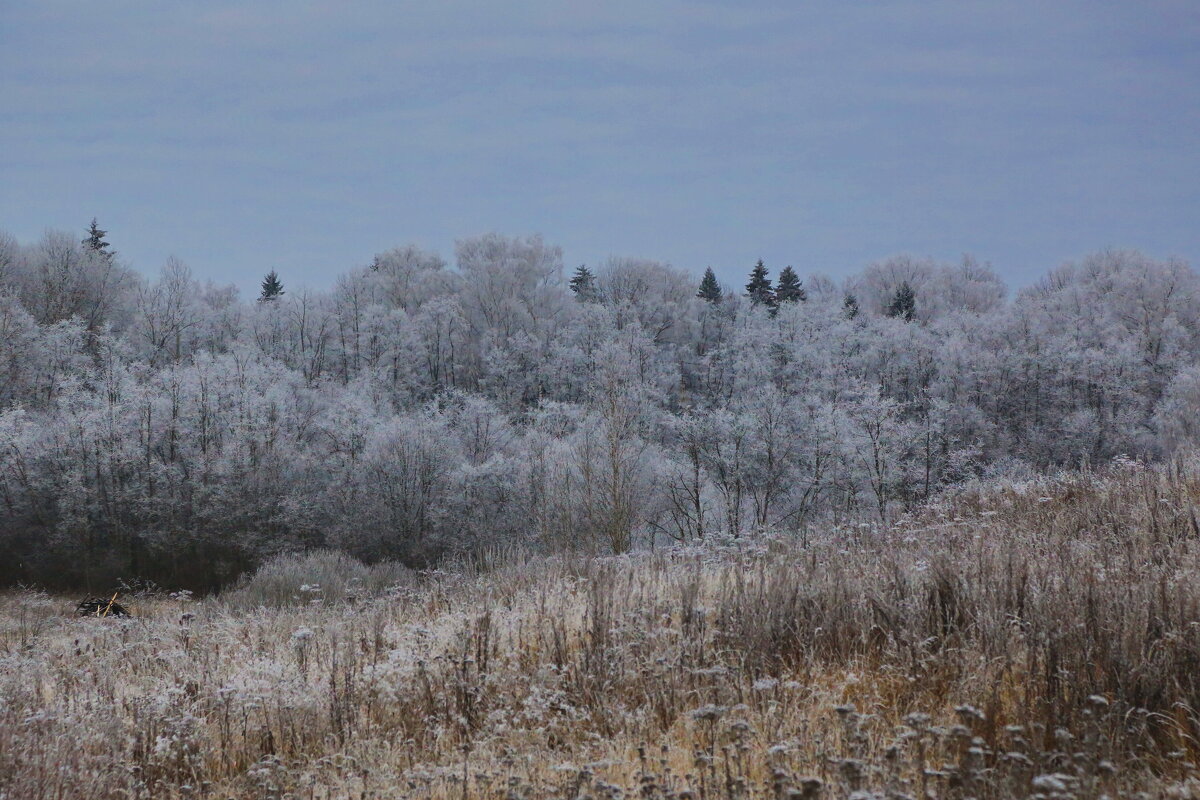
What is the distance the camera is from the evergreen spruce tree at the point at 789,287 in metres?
74.2

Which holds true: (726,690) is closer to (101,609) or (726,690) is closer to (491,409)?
(101,609)

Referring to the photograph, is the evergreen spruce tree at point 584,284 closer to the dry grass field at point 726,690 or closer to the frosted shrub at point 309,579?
the frosted shrub at point 309,579

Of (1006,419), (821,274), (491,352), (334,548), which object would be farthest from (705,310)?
(334,548)

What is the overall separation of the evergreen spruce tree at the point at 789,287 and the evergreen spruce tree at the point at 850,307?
4.20 m

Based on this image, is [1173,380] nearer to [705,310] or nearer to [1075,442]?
[1075,442]

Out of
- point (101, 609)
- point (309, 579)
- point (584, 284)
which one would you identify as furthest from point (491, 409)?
point (584, 284)

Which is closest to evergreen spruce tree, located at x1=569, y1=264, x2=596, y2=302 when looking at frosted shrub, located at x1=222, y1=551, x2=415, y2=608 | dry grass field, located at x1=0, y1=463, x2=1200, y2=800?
frosted shrub, located at x1=222, y1=551, x2=415, y2=608

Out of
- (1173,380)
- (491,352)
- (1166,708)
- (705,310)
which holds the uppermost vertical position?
(705,310)

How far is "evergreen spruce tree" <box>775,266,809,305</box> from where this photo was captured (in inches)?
2921

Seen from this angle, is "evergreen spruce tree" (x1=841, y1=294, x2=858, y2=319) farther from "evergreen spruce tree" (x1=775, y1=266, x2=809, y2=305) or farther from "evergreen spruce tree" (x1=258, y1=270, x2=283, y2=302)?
"evergreen spruce tree" (x1=258, y1=270, x2=283, y2=302)

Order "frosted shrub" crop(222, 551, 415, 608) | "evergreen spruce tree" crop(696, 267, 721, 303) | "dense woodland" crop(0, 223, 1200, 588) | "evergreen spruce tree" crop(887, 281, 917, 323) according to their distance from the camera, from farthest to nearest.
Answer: "evergreen spruce tree" crop(696, 267, 721, 303) < "evergreen spruce tree" crop(887, 281, 917, 323) < "dense woodland" crop(0, 223, 1200, 588) < "frosted shrub" crop(222, 551, 415, 608)

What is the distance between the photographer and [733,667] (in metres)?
4.86

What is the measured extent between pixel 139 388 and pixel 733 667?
135ft

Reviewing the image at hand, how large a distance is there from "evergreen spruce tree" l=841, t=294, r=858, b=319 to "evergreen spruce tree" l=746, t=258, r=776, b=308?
685 centimetres
